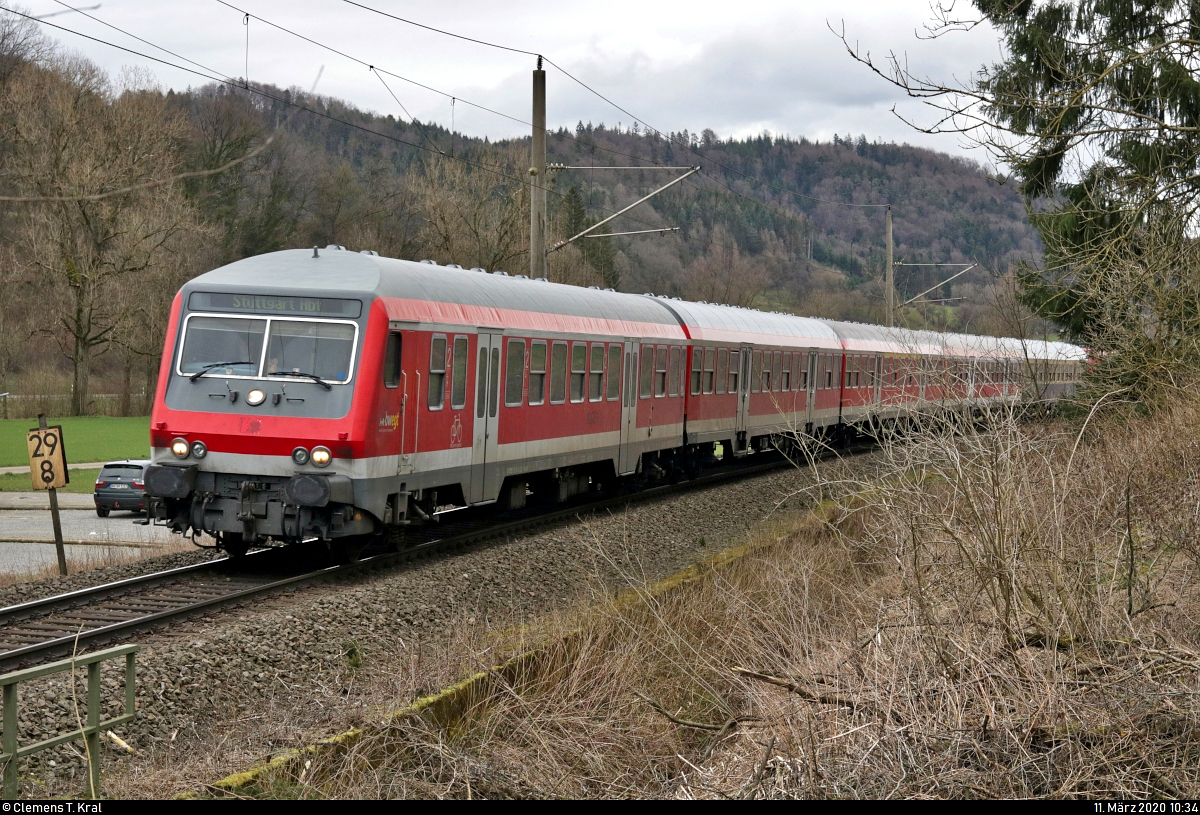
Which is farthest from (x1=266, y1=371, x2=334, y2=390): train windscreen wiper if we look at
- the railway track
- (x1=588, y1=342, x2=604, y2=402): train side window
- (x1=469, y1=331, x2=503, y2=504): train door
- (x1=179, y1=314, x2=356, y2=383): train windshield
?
(x1=588, y1=342, x2=604, y2=402): train side window

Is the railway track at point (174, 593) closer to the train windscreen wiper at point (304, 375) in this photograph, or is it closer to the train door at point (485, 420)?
the train door at point (485, 420)

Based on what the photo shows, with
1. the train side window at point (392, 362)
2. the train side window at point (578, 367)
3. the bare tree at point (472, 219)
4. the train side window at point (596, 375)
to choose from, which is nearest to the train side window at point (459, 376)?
the train side window at point (392, 362)

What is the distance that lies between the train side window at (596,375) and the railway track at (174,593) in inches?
97.4

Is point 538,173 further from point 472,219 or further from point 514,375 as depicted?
point 472,219

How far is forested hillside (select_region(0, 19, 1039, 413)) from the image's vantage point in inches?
1337

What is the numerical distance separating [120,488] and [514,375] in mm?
12675

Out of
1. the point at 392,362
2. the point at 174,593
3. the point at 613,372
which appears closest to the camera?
the point at 174,593

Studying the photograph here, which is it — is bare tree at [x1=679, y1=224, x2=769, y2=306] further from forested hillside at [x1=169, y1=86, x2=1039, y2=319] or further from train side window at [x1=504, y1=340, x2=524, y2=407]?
train side window at [x1=504, y1=340, x2=524, y2=407]

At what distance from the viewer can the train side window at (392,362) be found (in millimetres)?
12516

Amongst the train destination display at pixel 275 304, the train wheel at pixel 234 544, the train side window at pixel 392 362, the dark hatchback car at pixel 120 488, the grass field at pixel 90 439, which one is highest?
the train destination display at pixel 275 304

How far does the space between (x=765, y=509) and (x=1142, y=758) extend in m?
14.3

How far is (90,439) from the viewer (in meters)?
41.6

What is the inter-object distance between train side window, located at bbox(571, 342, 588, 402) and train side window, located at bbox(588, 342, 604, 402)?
0.23 metres

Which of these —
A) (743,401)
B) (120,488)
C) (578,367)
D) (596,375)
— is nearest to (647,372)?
(596,375)
